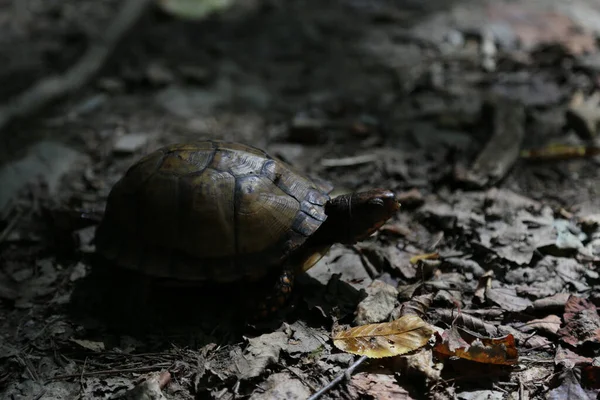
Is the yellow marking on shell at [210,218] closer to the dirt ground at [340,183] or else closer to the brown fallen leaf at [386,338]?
the dirt ground at [340,183]

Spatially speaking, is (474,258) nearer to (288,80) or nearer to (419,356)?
(419,356)

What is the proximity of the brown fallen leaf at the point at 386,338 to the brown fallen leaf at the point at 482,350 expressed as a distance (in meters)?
0.09

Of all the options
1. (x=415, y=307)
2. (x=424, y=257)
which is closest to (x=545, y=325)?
(x=415, y=307)

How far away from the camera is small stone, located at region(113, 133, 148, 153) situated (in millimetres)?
4504

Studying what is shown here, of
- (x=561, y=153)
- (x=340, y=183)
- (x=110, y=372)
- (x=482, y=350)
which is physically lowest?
(x=110, y=372)

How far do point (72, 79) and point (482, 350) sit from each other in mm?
4603

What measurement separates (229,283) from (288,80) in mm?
3148

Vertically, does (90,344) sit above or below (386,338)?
below

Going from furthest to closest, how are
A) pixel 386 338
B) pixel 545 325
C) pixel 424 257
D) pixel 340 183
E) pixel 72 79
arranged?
1. pixel 72 79
2. pixel 340 183
3. pixel 424 257
4. pixel 545 325
5. pixel 386 338

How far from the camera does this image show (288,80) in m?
5.61

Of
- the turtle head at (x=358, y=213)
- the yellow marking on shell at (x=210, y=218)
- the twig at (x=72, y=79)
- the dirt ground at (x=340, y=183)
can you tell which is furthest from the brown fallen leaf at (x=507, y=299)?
the twig at (x=72, y=79)

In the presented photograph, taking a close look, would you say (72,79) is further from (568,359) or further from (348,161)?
(568,359)

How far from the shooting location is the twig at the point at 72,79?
195 inches

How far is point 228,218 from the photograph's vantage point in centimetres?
285
